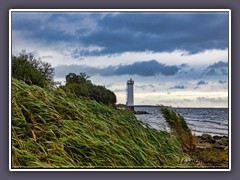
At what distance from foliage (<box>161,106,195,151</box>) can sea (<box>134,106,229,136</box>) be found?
3 centimetres

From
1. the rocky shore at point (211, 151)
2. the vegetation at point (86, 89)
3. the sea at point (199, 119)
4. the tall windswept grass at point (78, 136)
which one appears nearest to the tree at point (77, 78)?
the vegetation at point (86, 89)

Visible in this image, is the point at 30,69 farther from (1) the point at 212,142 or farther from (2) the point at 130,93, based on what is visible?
(1) the point at 212,142

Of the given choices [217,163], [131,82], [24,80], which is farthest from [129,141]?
[24,80]

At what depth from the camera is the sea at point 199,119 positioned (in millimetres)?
3289

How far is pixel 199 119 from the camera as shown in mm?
3316

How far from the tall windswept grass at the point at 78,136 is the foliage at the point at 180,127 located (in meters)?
0.06

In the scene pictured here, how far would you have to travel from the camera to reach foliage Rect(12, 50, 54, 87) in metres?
3.30

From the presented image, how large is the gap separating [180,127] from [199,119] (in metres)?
0.16

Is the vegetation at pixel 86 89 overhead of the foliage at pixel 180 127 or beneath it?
overhead

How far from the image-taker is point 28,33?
130 inches

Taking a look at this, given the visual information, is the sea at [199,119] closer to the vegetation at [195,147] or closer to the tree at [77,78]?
the vegetation at [195,147]

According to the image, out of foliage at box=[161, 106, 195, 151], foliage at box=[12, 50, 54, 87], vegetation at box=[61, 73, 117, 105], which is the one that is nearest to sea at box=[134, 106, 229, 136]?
foliage at box=[161, 106, 195, 151]

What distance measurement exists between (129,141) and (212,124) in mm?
634
